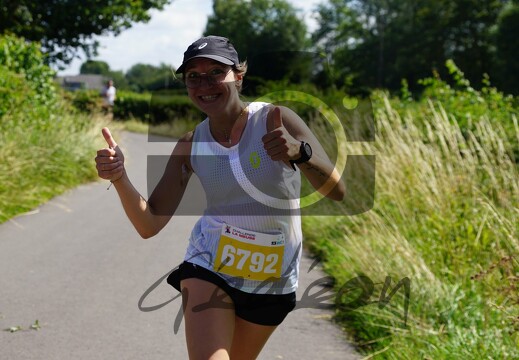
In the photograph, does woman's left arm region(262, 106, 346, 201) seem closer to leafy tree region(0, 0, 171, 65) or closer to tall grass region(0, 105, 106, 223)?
tall grass region(0, 105, 106, 223)

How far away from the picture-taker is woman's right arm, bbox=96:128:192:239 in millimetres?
3012

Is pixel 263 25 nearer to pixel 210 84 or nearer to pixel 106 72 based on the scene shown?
pixel 106 72

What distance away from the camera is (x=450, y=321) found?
4980 millimetres

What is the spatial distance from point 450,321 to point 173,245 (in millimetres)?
4744

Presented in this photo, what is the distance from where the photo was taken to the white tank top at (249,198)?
3.06 m

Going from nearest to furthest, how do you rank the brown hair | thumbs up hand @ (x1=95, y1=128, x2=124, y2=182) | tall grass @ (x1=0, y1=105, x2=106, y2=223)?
thumbs up hand @ (x1=95, y1=128, x2=124, y2=182)
the brown hair
tall grass @ (x1=0, y1=105, x2=106, y2=223)

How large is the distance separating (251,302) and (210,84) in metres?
0.87

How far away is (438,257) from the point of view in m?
6.31

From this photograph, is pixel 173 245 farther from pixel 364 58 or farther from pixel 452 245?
pixel 364 58

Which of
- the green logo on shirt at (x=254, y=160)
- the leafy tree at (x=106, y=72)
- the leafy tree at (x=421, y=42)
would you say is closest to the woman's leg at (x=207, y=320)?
the green logo on shirt at (x=254, y=160)

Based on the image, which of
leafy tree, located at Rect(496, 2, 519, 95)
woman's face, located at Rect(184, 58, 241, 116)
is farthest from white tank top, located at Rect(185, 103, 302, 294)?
leafy tree, located at Rect(496, 2, 519, 95)

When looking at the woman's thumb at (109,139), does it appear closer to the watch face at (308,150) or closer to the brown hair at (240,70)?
the brown hair at (240,70)

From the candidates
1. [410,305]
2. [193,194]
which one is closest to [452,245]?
[410,305]

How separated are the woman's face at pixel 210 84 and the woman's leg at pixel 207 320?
0.70 metres
